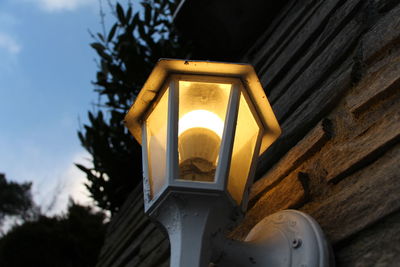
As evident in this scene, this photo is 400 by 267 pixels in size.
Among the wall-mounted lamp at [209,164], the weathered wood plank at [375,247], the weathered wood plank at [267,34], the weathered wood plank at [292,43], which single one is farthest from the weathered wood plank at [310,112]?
the weathered wood plank at [267,34]

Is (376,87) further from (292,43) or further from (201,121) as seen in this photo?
(292,43)

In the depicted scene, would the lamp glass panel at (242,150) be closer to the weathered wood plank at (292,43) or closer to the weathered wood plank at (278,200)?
the weathered wood plank at (278,200)

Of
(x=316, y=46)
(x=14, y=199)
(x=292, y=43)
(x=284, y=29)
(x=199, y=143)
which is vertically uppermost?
(x=14, y=199)

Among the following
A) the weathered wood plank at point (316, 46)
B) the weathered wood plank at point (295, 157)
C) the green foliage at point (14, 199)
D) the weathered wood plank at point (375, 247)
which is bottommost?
the weathered wood plank at point (375, 247)

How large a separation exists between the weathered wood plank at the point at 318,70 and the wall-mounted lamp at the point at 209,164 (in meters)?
0.41

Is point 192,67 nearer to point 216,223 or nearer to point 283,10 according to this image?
point 216,223

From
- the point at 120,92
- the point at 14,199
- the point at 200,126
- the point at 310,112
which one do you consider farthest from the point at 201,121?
the point at 14,199

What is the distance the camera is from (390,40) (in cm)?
118

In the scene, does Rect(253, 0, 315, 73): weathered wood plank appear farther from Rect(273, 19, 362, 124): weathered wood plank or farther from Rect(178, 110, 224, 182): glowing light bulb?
Rect(178, 110, 224, 182): glowing light bulb

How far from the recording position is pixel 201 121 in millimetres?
1100

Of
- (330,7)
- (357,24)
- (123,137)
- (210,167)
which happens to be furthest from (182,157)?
(123,137)

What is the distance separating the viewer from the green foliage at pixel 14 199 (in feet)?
54.8

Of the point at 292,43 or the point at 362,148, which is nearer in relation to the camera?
the point at 362,148

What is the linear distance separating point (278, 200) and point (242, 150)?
321mm
